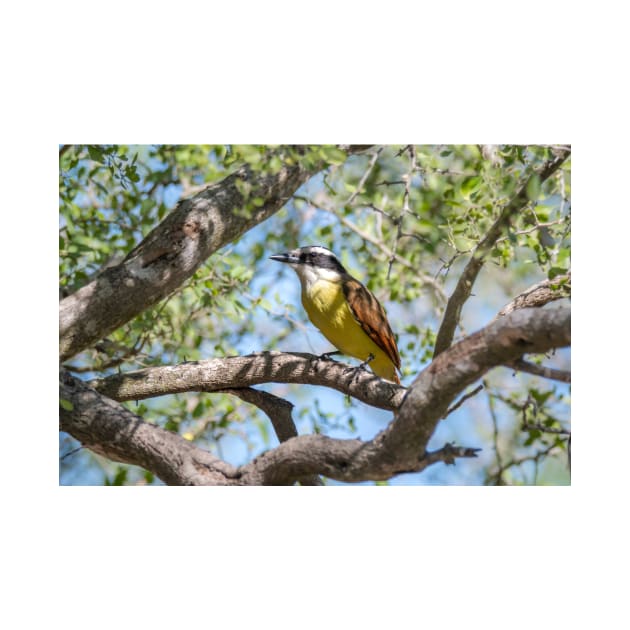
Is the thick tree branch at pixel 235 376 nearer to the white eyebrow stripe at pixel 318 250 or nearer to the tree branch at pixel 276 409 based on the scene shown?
the tree branch at pixel 276 409

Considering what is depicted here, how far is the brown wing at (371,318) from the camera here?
4.44m

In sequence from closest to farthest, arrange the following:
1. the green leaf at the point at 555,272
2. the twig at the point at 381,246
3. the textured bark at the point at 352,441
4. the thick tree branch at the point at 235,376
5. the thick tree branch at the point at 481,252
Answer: the textured bark at the point at 352,441 < the green leaf at the point at 555,272 < the thick tree branch at the point at 481,252 < the thick tree branch at the point at 235,376 < the twig at the point at 381,246

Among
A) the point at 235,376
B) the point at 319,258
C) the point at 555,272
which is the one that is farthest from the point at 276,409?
the point at 555,272

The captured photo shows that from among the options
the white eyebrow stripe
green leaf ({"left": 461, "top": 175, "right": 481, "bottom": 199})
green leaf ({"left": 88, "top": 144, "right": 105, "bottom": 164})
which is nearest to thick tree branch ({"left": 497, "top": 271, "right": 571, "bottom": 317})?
green leaf ({"left": 461, "top": 175, "right": 481, "bottom": 199})

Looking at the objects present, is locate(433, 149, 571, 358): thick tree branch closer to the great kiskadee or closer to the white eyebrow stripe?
the great kiskadee

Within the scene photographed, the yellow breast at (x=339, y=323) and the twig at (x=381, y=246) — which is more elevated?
the twig at (x=381, y=246)

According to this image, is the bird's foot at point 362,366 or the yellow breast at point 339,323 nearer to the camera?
the bird's foot at point 362,366

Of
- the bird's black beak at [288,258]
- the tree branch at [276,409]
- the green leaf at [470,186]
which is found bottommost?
the tree branch at [276,409]

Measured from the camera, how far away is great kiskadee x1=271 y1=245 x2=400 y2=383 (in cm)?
445

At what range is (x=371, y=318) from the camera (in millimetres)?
4461

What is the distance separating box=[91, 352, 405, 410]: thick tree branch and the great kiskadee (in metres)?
0.19

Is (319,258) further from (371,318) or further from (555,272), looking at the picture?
(555,272)

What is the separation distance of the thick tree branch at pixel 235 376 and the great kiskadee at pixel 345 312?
190 millimetres

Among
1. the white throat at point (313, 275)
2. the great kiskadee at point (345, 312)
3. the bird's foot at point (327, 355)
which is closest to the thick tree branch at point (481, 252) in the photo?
the great kiskadee at point (345, 312)
